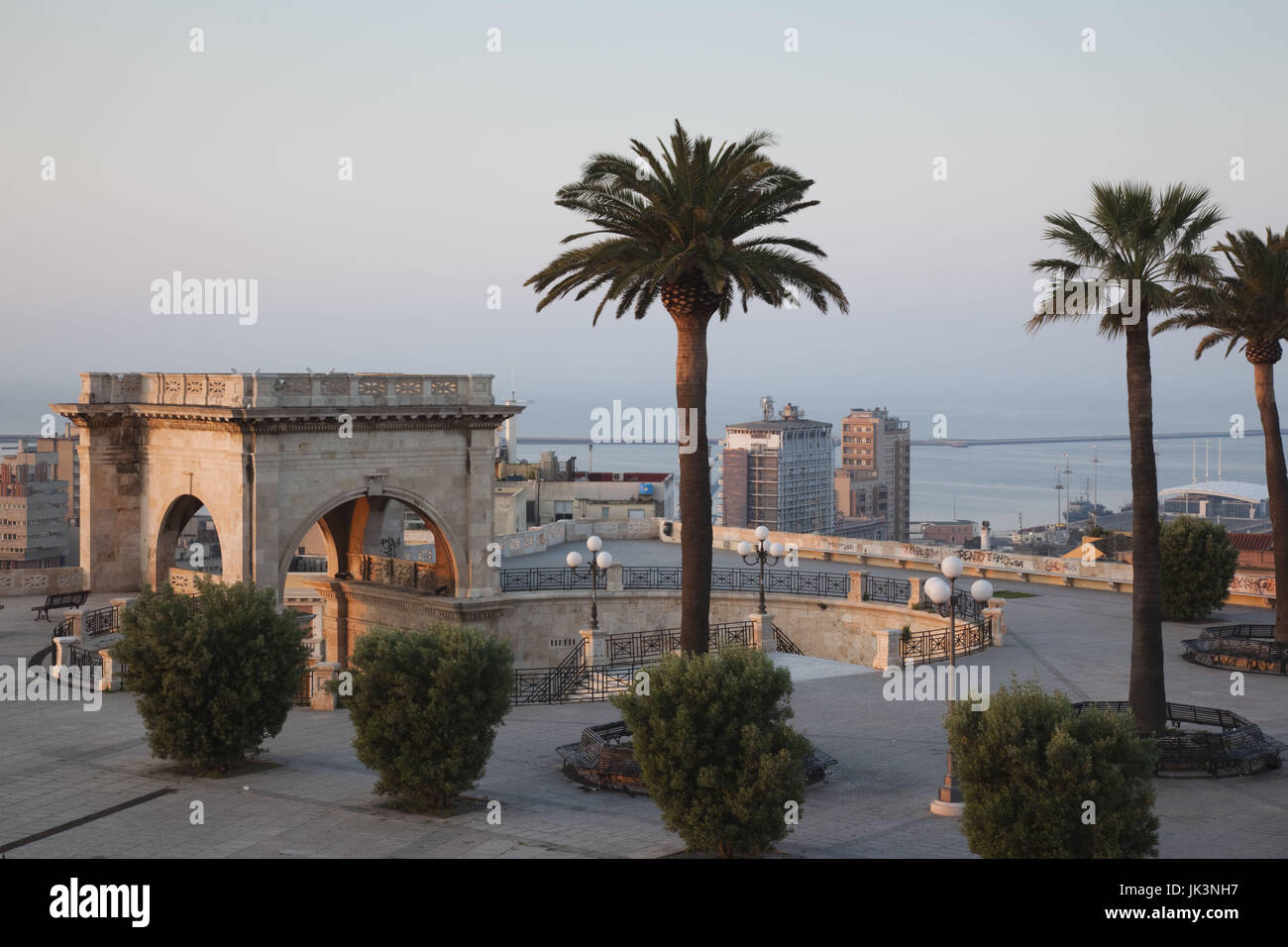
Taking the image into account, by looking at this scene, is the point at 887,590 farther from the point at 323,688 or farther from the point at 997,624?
the point at 323,688

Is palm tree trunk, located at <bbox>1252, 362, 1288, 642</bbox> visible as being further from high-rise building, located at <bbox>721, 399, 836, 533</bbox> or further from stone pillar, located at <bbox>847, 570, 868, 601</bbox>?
high-rise building, located at <bbox>721, 399, 836, 533</bbox>

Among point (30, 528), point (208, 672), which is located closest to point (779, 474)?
point (30, 528)

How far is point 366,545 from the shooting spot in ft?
124

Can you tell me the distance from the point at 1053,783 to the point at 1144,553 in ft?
27.7

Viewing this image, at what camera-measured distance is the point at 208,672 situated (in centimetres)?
1908

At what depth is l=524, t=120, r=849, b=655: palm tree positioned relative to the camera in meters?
22.5

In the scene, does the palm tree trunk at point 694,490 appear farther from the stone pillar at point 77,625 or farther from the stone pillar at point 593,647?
the stone pillar at point 77,625

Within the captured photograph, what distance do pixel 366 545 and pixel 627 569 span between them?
25.7ft

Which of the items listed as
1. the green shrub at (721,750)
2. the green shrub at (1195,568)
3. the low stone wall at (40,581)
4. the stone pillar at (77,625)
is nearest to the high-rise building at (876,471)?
the green shrub at (1195,568)

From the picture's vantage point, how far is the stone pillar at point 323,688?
25.0 metres

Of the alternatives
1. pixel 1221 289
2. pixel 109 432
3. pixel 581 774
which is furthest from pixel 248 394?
pixel 1221 289

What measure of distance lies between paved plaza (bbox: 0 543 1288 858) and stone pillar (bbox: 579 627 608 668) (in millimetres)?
3996
